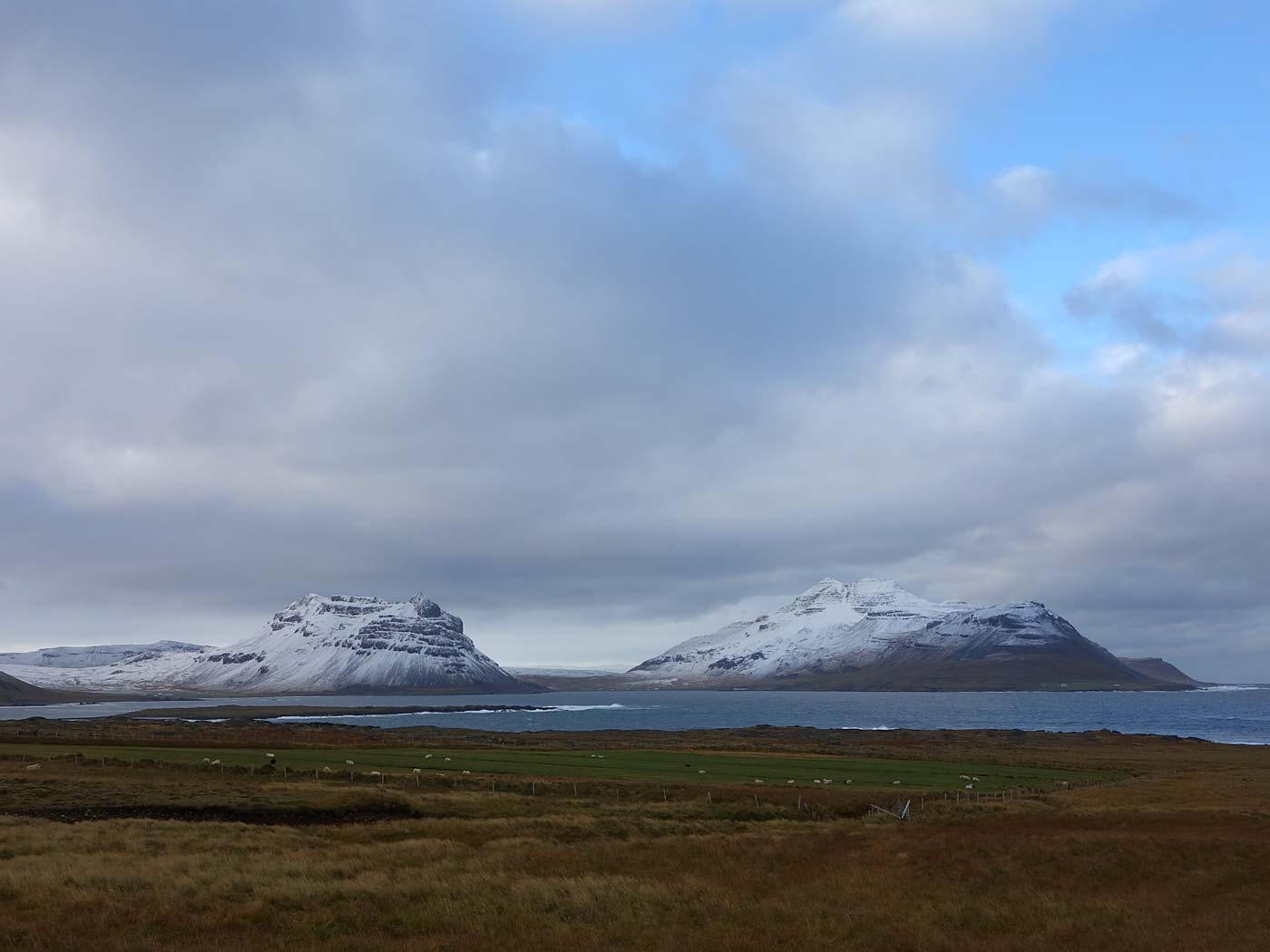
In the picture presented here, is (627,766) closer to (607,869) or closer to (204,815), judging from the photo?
(204,815)

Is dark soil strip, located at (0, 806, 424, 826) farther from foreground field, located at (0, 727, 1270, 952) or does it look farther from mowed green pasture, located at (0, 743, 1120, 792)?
mowed green pasture, located at (0, 743, 1120, 792)

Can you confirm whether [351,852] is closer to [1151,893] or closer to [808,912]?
[808,912]

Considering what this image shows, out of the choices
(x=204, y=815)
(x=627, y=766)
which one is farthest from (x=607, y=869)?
(x=627, y=766)

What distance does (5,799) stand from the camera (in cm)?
4278

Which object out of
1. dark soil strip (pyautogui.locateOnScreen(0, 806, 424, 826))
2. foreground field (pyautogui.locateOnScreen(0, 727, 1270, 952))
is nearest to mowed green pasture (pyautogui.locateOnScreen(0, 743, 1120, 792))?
foreground field (pyautogui.locateOnScreen(0, 727, 1270, 952))

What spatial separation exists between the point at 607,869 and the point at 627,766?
2083 inches

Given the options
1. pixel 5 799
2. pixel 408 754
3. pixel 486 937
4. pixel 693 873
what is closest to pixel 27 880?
pixel 486 937

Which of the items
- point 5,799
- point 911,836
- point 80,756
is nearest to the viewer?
point 911,836

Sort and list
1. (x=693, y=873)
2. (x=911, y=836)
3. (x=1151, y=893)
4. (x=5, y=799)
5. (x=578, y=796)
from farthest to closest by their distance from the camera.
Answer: (x=578, y=796)
(x=5, y=799)
(x=911, y=836)
(x=693, y=873)
(x=1151, y=893)

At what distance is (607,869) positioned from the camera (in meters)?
30.1

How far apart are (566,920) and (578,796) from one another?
33.4m

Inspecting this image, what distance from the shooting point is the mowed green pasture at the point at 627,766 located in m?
69.1

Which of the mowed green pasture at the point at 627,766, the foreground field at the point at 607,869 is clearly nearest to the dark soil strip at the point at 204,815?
the foreground field at the point at 607,869

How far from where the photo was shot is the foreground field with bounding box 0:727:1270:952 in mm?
21547
